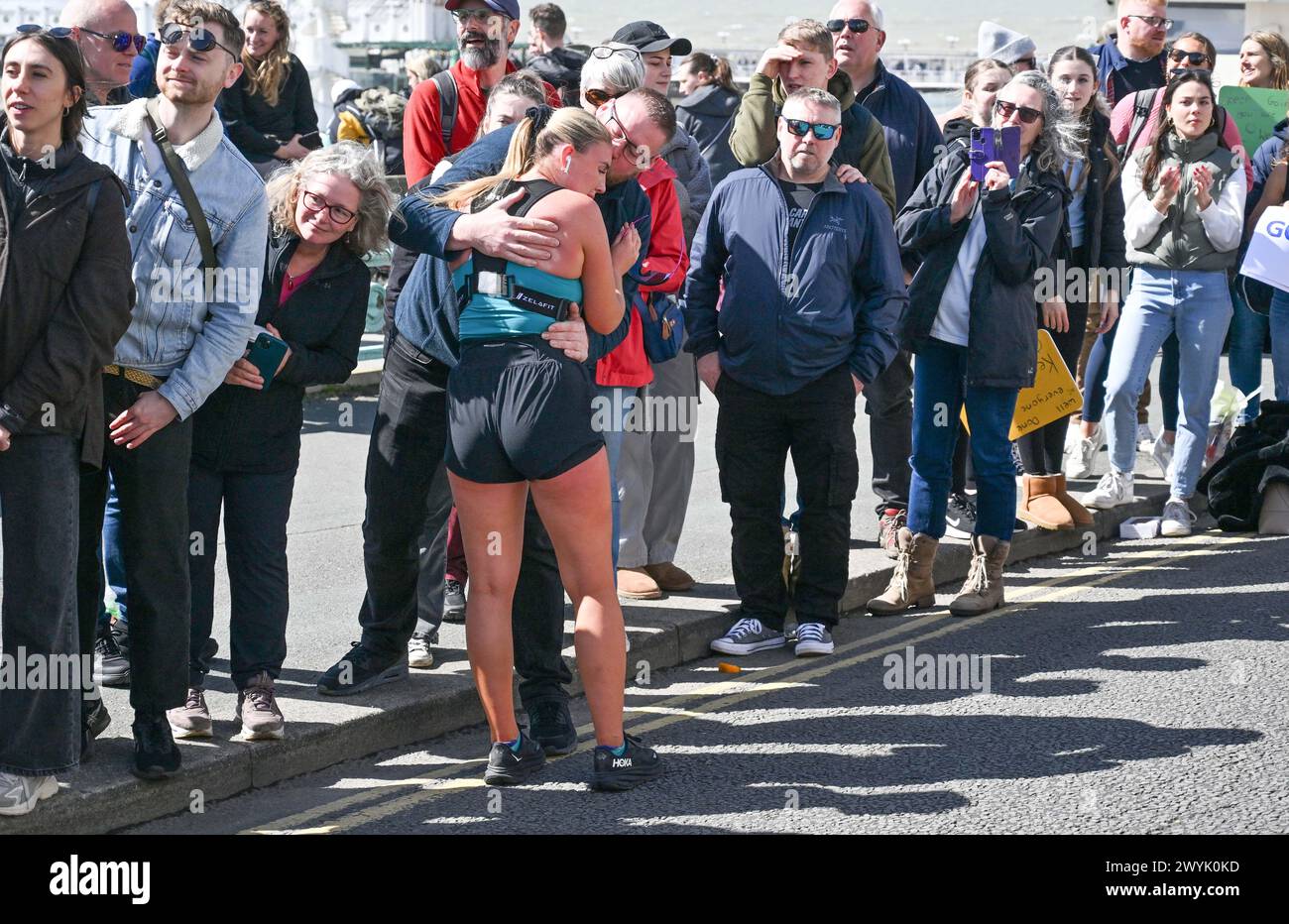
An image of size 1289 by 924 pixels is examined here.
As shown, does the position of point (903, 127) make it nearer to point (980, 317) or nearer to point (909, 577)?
point (980, 317)

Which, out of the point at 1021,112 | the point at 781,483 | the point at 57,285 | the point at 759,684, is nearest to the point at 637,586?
the point at 781,483

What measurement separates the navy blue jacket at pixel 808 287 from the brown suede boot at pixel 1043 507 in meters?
2.31

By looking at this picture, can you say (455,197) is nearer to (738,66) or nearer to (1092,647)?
(1092,647)

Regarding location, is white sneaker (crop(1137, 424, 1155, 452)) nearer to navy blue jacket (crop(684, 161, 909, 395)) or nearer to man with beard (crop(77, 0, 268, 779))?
navy blue jacket (crop(684, 161, 909, 395))

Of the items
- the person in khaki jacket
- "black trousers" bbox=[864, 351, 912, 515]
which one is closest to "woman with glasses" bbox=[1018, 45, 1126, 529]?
"black trousers" bbox=[864, 351, 912, 515]

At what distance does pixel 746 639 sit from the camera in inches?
283

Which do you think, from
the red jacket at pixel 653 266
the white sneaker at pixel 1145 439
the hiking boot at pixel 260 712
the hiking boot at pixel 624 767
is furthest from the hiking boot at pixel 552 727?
the white sneaker at pixel 1145 439

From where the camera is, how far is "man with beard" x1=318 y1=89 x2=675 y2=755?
19.3ft

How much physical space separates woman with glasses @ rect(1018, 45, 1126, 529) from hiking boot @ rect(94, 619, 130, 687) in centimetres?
475

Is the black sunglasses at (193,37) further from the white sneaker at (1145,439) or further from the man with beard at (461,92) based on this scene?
the white sneaker at (1145,439)

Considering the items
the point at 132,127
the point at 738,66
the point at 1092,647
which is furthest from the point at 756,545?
the point at 738,66

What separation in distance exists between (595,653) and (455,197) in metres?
1.52
